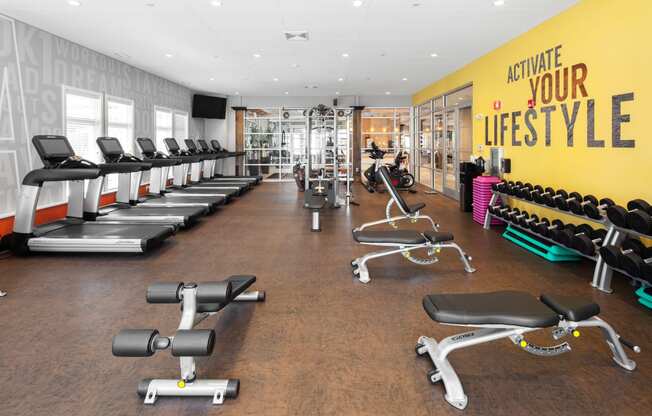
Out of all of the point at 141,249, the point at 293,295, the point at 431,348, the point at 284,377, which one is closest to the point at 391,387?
the point at 431,348

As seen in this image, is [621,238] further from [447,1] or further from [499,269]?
[447,1]

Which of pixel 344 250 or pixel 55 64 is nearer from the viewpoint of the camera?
pixel 344 250

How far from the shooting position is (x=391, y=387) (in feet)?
7.02

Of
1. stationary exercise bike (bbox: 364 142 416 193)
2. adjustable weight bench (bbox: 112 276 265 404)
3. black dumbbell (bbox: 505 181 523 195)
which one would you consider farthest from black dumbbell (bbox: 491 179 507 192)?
adjustable weight bench (bbox: 112 276 265 404)

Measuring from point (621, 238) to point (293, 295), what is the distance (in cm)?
272

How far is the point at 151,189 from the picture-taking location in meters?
8.31

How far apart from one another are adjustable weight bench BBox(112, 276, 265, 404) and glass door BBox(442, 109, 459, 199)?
26.5 ft

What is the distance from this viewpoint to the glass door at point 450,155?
9466 millimetres

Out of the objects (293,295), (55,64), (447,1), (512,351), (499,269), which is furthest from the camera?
(55,64)

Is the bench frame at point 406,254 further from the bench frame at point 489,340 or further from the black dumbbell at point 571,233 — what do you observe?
the bench frame at point 489,340

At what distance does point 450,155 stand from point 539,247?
542 cm

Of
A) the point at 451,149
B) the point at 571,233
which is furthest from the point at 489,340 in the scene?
the point at 451,149

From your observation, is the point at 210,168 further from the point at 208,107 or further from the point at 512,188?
the point at 512,188

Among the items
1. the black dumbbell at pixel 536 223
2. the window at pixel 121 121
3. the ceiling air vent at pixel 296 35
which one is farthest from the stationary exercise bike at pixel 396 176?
the black dumbbell at pixel 536 223
